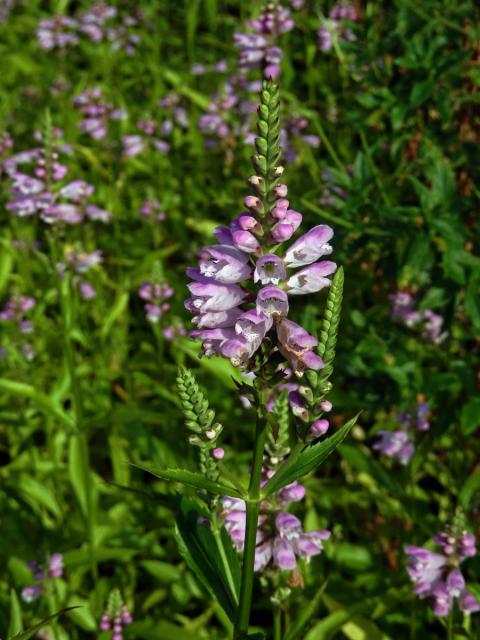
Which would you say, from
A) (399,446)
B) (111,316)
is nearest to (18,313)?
(111,316)

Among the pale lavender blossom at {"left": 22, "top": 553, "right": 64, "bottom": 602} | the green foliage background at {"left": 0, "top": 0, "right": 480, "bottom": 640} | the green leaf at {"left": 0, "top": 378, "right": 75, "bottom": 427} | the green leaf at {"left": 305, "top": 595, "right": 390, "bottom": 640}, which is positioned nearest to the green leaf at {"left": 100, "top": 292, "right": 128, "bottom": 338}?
the green foliage background at {"left": 0, "top": 0, "right": 480, "bottom": 640}

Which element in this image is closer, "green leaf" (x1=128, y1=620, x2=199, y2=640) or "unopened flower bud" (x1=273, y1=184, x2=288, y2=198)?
"unopened flower bud" (x1=273, y1=184, x2=288, y2=198)

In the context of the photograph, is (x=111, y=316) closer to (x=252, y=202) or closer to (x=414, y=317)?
(x=414, y=317)

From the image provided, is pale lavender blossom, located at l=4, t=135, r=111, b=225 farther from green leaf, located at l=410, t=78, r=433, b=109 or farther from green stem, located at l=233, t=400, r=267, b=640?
green stem, located at l=233, t=400, r=267, b=640

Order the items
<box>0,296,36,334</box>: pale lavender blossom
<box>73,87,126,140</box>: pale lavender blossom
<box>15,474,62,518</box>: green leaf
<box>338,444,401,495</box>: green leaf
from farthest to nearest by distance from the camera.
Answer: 1. <box>73,87,126,140</box>: pale lavender blossom
2. <box>0,296,36,334</box>: pale lavender blossom
3. <box>15,474,62,518</box>: green leaf
4. <box>338,444,401,495</box>: green leaf

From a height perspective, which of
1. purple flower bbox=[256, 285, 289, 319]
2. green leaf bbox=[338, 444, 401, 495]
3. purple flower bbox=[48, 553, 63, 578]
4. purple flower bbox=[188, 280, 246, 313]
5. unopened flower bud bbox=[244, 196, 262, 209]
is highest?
unopened flower bud bbox=[244, 196, 262, 209]

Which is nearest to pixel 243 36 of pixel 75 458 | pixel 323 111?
pixel 323 111

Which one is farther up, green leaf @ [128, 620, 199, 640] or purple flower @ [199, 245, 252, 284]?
purple flower @ [199, 245, 252, 284]

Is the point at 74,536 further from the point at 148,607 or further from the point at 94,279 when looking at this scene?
the point at 94,279
